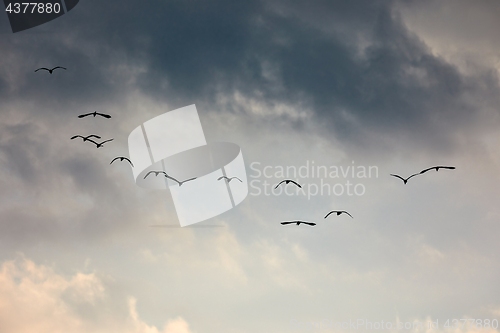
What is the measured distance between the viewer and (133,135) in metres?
118

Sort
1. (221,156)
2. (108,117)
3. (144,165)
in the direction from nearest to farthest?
(108,117), (144,165), (221,156)

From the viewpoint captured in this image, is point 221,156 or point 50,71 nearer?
point 50,71

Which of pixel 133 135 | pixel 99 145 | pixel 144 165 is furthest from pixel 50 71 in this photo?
pixel 144 165

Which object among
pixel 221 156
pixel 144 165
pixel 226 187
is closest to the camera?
pixel 144 165

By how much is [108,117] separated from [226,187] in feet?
217

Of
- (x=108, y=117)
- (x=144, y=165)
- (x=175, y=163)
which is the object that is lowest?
(x=108, y=117)

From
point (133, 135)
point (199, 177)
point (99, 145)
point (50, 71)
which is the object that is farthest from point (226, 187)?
point (50, 71)

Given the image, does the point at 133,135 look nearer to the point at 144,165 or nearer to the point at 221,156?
the point at 144,165

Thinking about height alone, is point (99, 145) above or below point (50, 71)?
below

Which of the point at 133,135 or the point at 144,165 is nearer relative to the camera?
the point at 133,135

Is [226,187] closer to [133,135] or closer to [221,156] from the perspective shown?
[221,156]

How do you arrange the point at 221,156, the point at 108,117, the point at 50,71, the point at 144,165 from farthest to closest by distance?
the point at 221,156, the point at 144,165, the point at 50,71, the point at 108,117

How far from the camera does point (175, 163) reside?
149 metres

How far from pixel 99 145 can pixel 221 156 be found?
63194mm
